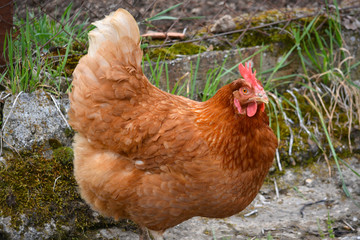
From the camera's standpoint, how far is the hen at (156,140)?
284 centimetres

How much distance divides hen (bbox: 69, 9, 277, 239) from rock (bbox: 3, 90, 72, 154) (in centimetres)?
60

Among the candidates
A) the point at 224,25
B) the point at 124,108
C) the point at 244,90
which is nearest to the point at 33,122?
the point at 124,108

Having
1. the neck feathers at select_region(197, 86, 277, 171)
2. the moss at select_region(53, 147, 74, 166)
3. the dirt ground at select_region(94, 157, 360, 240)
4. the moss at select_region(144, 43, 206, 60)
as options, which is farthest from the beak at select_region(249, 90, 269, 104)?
the moss at select_region(144, 43, 206, 60)

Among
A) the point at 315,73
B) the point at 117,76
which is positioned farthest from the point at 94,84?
the point at 315,73

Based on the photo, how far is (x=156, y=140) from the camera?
9.59 feet

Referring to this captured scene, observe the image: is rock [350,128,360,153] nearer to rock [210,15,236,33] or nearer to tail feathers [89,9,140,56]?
rock [210,15,236,33]

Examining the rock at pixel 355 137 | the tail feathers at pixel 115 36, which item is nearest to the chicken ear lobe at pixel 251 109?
the tail feathers at pixel 115 36

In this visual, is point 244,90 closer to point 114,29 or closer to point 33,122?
point 114,29

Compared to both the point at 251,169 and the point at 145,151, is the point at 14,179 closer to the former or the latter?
the point at 145,151

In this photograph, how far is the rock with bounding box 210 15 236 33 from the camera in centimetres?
488

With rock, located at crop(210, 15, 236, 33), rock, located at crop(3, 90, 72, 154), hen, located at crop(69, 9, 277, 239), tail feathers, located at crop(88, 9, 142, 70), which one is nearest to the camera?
hen, located at crop(69, 9, 277, 239)

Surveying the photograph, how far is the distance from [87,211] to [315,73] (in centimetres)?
298

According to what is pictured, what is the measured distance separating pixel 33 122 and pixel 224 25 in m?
2.40

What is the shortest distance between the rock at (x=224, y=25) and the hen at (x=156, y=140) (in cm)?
202
